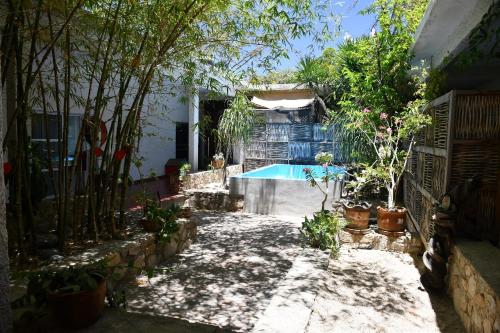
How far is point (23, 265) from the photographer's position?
3.34m

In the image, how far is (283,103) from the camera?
461 inches

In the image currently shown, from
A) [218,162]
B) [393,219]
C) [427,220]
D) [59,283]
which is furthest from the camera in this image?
[218,162]

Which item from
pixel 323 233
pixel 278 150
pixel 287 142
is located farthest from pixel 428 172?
pixel 278 150

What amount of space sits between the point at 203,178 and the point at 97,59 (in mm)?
6422

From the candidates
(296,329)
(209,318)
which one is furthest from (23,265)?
(296,329)

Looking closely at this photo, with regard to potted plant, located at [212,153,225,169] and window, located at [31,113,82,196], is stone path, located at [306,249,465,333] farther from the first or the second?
potted plant, located at [212,153,225,169]

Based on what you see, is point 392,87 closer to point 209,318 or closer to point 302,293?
point 302,293

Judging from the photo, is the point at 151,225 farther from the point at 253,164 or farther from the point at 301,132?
the point at 301,132

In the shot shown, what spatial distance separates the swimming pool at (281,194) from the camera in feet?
25.6

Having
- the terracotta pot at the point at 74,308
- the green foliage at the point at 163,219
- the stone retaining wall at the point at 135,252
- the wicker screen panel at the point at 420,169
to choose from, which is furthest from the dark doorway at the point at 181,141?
the terracotta pot at the point at 74,308

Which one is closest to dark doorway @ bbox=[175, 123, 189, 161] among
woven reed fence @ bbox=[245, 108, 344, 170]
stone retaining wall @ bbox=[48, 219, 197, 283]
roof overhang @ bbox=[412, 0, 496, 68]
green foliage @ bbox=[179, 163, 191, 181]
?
woven reed fence @ bbox=[245, 108, 344, 170]

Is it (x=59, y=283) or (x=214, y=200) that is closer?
(x=59, y=283)

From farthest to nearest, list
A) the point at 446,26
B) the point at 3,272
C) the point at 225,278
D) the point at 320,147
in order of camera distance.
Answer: the point at 320,147 → the point at 225,278 → the point at 446,26 → the point at 3,272

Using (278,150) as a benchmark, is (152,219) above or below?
below
